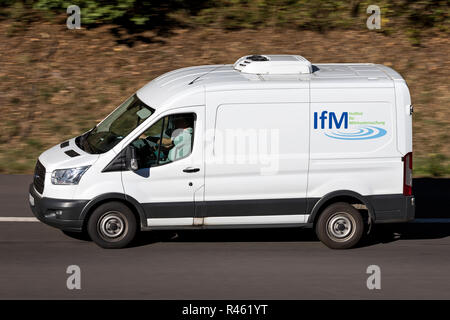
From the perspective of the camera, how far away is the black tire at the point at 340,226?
10281 mm

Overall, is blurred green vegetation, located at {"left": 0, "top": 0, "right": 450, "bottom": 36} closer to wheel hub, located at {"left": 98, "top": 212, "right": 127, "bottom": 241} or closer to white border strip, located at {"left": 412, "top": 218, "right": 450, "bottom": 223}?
white border strip, located at {"left": 412, "top": 218, "right": 450, "bottom": 223}

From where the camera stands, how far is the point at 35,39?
17.1 meters

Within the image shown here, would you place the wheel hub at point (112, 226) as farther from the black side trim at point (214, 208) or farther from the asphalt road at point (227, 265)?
the black side trim at point (214, 208)

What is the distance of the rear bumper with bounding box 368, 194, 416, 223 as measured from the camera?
33.5 feet

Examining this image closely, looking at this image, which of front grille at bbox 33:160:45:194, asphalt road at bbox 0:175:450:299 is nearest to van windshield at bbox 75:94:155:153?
front grille at bbox 33:160:45:194

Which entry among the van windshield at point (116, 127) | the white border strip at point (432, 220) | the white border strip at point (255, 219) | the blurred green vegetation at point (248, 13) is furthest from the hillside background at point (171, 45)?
the white border strip at point (255, 219)

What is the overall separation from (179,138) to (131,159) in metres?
0.61

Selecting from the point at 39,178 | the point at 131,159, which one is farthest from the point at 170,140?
the point at 39,178

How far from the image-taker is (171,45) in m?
17.2

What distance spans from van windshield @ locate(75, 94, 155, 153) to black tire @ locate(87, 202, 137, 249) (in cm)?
70

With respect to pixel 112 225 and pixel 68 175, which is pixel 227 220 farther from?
pixel 68 175

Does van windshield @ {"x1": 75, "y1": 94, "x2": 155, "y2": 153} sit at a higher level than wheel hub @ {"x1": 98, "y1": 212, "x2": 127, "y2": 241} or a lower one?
higher

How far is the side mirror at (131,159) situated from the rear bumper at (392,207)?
2.77m

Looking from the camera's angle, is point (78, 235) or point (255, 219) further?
point (78, 235)
